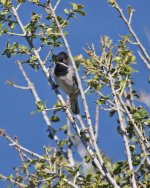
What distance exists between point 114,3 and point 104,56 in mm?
793

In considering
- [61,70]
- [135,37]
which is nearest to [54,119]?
[61,70]

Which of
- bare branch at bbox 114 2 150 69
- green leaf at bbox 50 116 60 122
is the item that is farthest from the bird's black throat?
bare branch at bbox 114 2 150 69

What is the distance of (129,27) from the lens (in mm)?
5195

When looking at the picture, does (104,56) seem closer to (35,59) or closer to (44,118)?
(35,59)

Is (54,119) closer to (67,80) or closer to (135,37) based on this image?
(67,80)

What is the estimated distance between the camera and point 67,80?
8102 mm

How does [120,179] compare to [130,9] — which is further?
[130,9]

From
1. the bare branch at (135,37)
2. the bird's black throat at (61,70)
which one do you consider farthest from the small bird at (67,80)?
the bare branch at (135,37)

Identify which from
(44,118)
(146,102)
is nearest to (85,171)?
(44,118)

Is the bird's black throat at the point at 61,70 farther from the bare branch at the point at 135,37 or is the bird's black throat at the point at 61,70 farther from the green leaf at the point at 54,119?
the bare branch at the point at 135,37

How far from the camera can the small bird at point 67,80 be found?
26.1ft

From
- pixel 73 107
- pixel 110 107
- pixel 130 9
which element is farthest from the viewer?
pixel 73 107

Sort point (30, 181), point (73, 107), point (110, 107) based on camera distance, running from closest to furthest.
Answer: point (110, 107) < point (30, 181) < point (73, 107)

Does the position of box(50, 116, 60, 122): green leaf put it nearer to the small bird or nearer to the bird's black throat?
the small bird
